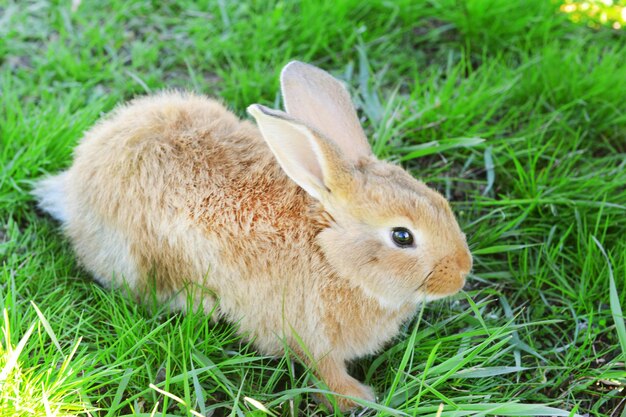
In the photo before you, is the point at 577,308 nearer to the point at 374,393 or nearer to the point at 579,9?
the point at 374,393

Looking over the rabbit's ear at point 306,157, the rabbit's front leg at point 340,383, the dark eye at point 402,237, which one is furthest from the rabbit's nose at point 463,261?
the rabbit's front leg at point 340,383

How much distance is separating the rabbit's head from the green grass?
32cm

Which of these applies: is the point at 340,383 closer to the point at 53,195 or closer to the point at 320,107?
the point at 320,107

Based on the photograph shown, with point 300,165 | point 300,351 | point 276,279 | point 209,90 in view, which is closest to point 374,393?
point 300,351

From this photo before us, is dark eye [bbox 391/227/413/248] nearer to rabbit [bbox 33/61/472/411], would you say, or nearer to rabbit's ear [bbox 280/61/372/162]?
rabbit [bbox 33/61/472/411]

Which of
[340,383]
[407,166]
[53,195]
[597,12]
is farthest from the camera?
[597,12]

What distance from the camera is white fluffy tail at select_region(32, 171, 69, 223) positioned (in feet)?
11.6

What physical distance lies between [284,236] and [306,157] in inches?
13.2

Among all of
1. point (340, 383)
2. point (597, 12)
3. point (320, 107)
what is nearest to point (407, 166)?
point (320, 107)

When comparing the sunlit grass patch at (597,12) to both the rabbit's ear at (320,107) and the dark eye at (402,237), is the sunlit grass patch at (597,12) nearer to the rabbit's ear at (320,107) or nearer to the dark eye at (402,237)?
the rabbit's ear at (320,107)

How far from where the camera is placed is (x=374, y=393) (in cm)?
309

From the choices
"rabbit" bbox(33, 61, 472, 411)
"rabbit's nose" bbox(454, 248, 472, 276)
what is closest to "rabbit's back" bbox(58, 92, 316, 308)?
"rabbit" bbox(33, 61, 472, 411)

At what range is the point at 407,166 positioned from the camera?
4047mm

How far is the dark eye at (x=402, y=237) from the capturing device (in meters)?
2.94
